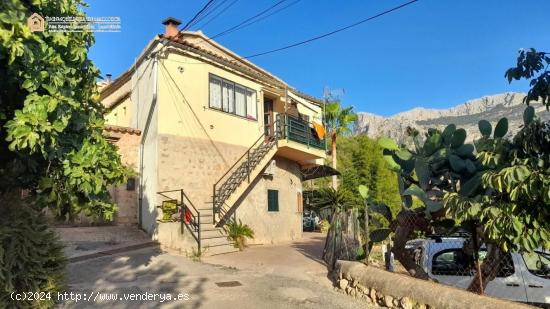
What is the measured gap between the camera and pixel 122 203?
1464 cm

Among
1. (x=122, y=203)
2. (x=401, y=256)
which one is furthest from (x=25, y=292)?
(x=122, y=203)

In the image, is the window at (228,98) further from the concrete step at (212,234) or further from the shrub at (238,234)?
the concrete step at (212,234)

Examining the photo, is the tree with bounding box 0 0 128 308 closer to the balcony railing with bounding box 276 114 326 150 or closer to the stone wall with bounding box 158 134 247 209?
the stone wall with bounding box 158 134 247 209

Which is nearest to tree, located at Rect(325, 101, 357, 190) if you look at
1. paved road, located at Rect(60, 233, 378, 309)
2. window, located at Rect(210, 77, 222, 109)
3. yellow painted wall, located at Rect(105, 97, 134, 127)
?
window, located at Rect(210, 77, 222, 109)

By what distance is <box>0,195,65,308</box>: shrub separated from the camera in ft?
16.3

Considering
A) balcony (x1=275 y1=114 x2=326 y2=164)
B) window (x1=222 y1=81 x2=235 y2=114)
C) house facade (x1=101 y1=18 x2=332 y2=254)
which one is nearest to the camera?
house facade (x1=101 y1=18 x2=332 y2=254)

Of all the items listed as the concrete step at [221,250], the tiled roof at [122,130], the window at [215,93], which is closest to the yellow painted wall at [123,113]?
the tiled roof at [122,130]

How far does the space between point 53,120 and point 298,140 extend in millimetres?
14122

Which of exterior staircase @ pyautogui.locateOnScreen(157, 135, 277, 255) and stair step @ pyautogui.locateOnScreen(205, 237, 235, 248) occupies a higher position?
exterior staircase @ pyautogui.locateOnScreen(157, 135, 277, 255)

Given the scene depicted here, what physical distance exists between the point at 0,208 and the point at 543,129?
6662 millimetres

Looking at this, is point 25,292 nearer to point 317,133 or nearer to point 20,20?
point 20,20

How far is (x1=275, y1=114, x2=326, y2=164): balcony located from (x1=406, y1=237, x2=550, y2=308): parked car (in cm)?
962

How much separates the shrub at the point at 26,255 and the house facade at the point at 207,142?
6831mm

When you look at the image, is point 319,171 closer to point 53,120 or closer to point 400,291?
point 400,291
